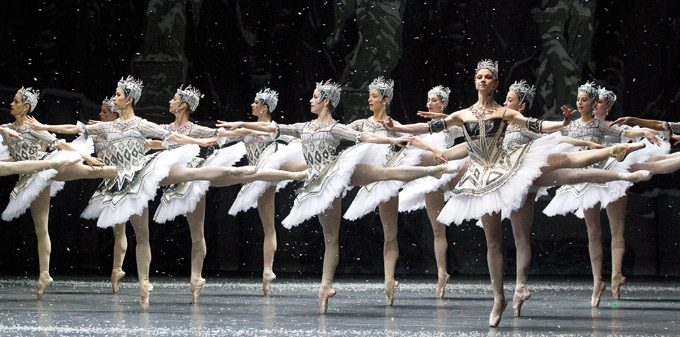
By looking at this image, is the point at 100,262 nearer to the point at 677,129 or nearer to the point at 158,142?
the point at 158,142

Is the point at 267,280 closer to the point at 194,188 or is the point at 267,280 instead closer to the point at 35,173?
the point at 194,188

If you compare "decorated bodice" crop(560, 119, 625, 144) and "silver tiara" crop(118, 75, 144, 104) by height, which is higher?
"silver tiara" crop(118, 75, 144, 104)

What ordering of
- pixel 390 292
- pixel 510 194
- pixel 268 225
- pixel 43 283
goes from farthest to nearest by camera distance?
pixel 268 225
pixel 43 283
pixel 390 292
pixel 510 194

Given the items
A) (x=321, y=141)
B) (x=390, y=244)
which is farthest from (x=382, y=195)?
(x=321, y=141)

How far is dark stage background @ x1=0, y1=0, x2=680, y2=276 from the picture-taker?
11117mm

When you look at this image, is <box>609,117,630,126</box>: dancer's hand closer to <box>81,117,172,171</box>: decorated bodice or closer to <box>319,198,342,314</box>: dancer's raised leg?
<box>319,198,342,314</box>: dancer's raised leg

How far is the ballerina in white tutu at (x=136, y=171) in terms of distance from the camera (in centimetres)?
734

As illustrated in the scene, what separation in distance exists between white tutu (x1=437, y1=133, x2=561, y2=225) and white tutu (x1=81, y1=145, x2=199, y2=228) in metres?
2.21

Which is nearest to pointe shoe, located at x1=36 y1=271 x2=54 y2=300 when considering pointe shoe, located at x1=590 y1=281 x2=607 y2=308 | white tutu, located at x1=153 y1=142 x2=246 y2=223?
white tutu, located at x1=153 y1=142 x2=246 y2=223

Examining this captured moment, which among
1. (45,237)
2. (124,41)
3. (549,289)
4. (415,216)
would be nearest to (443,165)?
(549,289)

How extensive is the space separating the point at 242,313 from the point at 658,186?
5832 millimetres

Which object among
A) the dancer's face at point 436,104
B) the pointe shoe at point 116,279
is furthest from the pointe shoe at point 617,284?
the pointe shoe at point 116,279

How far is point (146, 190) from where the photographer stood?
7.33m

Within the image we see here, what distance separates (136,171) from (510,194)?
2.80m
